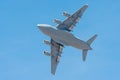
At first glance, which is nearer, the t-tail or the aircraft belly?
the aircraft belly

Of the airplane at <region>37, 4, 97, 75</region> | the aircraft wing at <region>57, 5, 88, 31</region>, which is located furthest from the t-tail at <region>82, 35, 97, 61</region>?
the aircraft wing at <region>57, 5, 88, 31</region>

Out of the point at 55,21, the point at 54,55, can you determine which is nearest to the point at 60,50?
the point at 54,55

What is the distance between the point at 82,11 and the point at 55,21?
11.1 m

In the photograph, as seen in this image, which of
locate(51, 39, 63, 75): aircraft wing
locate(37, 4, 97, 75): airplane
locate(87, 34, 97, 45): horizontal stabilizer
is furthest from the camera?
locate(51, 39, 63, 75): aircraft wing

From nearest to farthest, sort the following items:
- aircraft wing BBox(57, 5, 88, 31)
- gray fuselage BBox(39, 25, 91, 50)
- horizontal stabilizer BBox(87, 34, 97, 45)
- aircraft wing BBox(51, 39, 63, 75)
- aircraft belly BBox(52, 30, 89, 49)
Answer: gray fuselage BBox(39, 25, 91, 50), aircraft belly BBox(52, 30, 89, 49), horizontal stabilizer BBox(87, 34, 97, 45), aircraft wing BBox(57, 5, 88, 31), aircraft wing BBox(51, 39, 63, 75)

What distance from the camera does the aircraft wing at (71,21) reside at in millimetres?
179000

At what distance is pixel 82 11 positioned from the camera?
17762 centimetres

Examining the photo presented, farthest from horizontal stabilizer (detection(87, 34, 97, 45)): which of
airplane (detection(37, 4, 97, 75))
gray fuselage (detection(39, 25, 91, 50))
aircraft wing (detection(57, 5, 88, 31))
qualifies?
aircraft wing (detection(57, 5, 88, 31))

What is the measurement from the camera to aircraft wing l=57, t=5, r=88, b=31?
179 meters

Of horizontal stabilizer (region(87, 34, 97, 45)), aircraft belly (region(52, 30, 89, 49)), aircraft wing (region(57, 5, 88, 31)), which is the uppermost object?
aircraft wing (region(57, 5, 88, 31))

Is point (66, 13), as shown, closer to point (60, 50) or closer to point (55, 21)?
point (55, 21)

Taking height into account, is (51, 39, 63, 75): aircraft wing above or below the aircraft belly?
above

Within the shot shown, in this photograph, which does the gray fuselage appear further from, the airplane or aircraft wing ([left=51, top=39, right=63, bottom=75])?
aircraft wing ([left=51, top=39, right=63, bottom=75])

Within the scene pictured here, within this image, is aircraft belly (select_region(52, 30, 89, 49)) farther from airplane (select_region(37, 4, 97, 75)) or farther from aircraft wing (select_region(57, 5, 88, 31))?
aircraft wing (select_region(57, 5, 88, 31))
